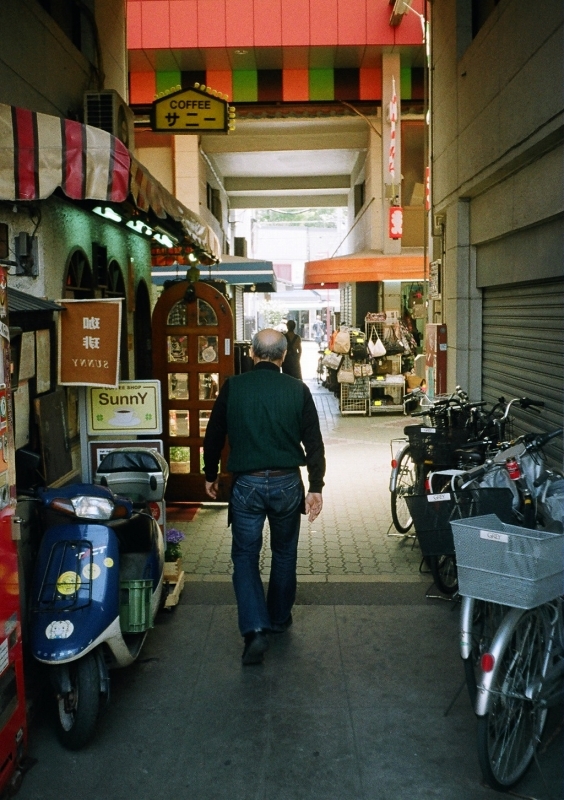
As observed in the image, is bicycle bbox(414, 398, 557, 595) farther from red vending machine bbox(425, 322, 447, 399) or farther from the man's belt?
red vending machine bbox(425, 322, 447, 399)

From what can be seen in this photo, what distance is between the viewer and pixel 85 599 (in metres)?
4.33

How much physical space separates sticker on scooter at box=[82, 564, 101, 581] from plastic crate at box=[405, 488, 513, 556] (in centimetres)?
181

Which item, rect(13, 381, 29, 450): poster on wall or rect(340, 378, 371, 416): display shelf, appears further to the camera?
rect(340, 378, 371, 416): display shelf

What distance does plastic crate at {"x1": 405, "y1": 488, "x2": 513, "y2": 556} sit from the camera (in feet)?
15.0

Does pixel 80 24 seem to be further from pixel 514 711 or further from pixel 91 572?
pixel 514 711

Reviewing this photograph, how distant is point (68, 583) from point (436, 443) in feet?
12.6

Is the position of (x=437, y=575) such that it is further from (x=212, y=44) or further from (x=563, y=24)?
(x=212, y=44)

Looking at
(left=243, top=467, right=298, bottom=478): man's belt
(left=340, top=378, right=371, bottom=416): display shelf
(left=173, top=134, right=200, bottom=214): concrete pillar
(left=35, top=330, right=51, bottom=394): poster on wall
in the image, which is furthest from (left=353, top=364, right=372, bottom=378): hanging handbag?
(left=243, top=467, right=298, bottom=478): man's belt

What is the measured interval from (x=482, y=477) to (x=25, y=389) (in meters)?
3.46

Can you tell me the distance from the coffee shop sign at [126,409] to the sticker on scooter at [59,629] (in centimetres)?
256

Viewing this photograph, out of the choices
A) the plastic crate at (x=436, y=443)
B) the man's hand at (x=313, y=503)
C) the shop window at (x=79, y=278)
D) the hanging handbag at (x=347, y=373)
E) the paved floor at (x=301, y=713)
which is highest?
the shop window at (x=79, y=278)

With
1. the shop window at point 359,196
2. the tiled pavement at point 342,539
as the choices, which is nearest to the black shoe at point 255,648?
the tiled pavement at point 342,539

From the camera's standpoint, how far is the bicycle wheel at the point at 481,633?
158 inches

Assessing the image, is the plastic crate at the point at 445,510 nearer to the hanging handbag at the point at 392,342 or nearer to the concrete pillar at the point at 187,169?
the hanging handbag at the point at 392,342
